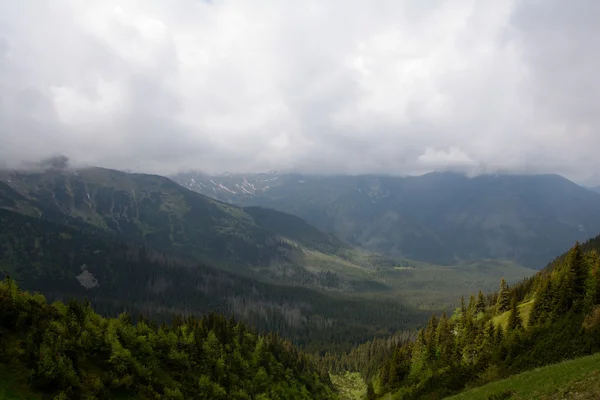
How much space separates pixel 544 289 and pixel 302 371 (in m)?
83.2

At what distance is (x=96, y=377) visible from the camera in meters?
49.0

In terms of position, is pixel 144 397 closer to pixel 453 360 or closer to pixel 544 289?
pixel 453 360

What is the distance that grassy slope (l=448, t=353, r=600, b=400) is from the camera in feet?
104

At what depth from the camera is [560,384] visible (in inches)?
1407

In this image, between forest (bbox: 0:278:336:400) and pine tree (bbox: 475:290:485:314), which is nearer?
forest (bbox: 0:278:336:400)

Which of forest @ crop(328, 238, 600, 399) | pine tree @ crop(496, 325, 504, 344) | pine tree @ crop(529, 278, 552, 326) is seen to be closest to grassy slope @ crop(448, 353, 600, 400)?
forest @ crop(328, 238, 600, 399)

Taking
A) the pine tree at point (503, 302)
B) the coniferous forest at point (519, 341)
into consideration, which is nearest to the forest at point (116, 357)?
the coniferous forest at point (519, 341)

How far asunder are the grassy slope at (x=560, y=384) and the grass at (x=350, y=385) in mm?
113295

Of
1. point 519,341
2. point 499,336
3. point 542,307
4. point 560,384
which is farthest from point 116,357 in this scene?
point 542,307

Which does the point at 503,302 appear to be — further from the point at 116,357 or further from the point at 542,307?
the point at 116,357

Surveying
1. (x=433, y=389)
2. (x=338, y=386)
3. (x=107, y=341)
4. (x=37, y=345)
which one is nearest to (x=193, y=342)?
(x=107, y=341)

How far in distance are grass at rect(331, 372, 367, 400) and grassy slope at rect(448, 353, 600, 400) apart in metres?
113

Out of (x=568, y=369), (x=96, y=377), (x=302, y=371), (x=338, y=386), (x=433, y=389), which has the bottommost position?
(x=338, y=386)

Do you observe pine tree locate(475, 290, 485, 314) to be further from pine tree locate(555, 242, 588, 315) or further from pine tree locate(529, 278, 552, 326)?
pine tree locate(555, 242, 588, 315)
